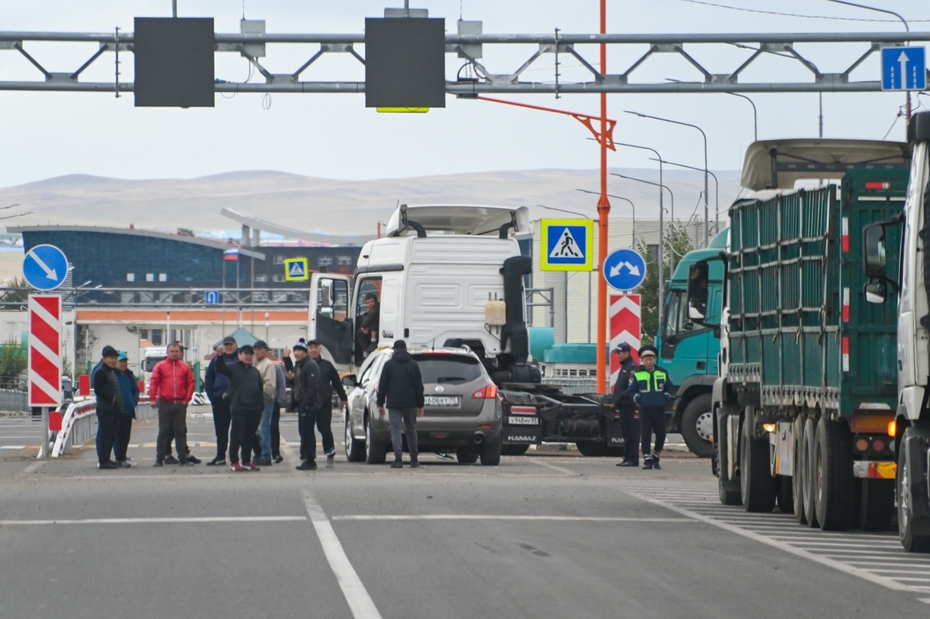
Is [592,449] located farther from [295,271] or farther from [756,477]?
[295,271]

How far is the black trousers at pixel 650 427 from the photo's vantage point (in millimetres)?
23812

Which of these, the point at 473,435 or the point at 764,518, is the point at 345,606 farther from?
the point at 473,435

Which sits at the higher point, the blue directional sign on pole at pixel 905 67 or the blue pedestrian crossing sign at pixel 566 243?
the blue directional sign on pole at pixel 905 67

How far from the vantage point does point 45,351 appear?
25.8 meters

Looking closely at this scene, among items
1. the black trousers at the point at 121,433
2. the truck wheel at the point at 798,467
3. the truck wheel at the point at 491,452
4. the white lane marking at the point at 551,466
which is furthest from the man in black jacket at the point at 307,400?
the truck wheel at the point at 798,467

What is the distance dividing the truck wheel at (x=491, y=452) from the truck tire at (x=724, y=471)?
599 cm

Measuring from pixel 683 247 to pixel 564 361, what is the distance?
517 inches

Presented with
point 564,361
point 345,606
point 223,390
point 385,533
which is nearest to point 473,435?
point 223,390

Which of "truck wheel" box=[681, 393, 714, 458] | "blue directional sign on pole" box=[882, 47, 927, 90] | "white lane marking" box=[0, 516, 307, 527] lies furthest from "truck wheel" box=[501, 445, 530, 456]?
"white lane marking" box=[0, 516, 307, 527]

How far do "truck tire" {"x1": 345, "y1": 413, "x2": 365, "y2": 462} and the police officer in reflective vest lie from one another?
3953 mm

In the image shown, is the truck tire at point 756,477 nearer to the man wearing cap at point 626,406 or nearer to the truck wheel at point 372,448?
the truck wheel at point 372,448

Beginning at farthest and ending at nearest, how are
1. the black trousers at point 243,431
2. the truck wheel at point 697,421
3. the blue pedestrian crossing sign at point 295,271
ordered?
the blue pedestrian crossing sign at point 295,271, the truck wheel at point 697,421, the black trousers at point 243,431

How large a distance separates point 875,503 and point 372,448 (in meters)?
10.9

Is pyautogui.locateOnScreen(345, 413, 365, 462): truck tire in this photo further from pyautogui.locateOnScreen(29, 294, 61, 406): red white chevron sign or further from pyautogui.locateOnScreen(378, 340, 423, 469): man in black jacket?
pyautogui.locateOnScreen(29, 294, 61, 406): red white chevron sign
